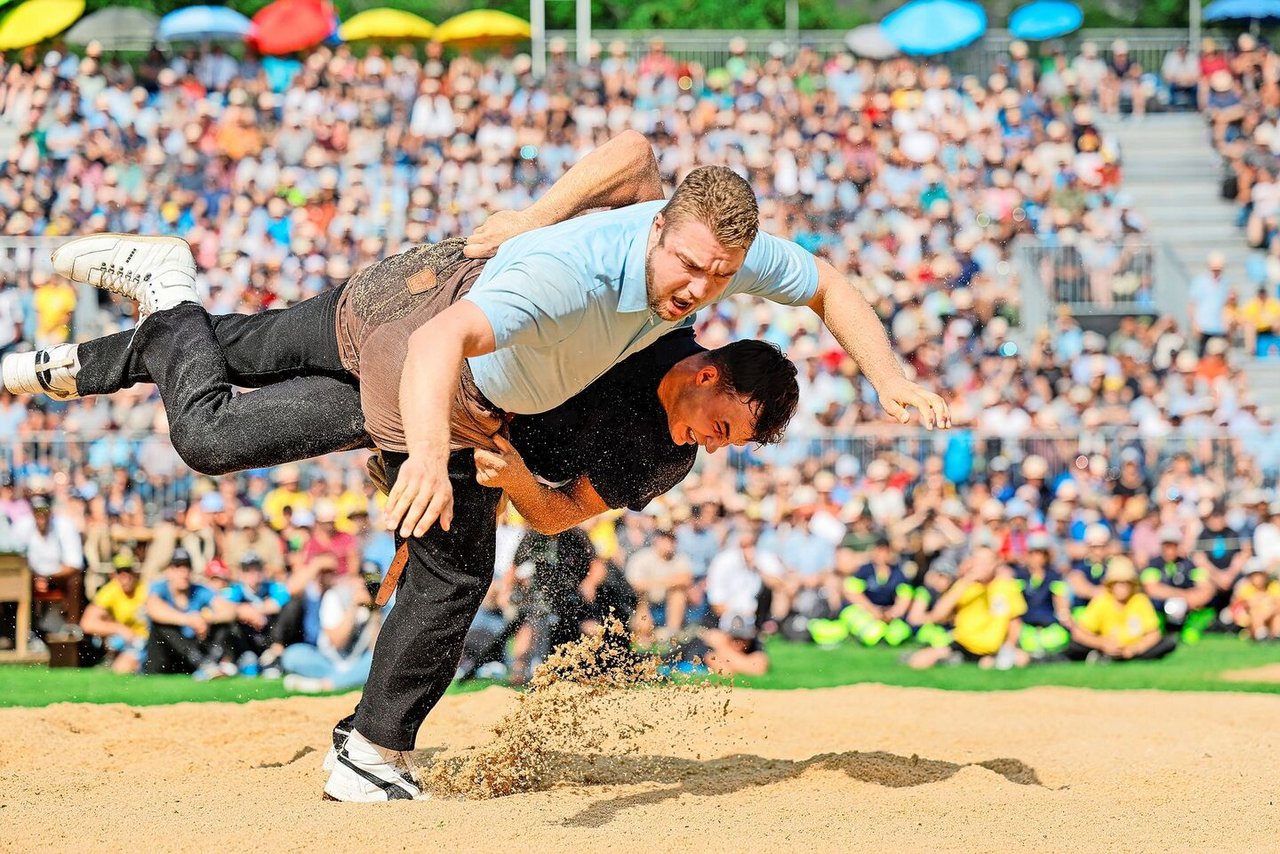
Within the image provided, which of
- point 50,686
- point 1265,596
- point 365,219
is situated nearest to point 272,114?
point 365,219

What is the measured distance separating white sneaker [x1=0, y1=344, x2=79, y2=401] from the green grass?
342 cm

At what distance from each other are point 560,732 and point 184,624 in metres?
5.14

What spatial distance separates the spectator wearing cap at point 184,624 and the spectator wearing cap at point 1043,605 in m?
5.72

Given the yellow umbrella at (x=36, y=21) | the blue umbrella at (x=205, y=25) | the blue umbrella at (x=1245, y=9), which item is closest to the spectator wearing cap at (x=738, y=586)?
the blue umbrella at (x=205, y=25)

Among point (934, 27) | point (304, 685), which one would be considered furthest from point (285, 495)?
point (934, 27)

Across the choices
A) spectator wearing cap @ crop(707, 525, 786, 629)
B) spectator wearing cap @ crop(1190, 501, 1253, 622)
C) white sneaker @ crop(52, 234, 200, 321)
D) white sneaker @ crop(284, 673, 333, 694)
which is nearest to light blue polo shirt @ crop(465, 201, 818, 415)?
white sneaker @ crop(52, 234, 200, 321)

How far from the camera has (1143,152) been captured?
1888cm

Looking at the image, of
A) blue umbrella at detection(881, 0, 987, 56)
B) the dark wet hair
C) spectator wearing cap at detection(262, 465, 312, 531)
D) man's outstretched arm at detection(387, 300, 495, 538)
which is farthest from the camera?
blue umbrella at detection(881, 0, 987, 56)

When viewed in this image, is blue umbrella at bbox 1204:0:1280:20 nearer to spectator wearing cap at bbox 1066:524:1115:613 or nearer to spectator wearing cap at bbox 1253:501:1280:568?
spectator wearing cap at bbox 1253:501:1280:568

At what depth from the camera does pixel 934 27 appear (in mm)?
19844

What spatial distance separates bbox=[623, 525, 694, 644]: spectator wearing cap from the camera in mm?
10703

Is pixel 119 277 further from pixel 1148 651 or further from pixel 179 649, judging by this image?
pixel 1148 651

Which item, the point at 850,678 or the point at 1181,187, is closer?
the point at 850,678

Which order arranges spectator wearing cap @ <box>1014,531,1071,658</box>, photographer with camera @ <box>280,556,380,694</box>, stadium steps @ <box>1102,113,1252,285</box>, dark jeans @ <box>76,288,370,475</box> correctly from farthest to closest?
stadium steps @ <box>1102,113,1252,285</box>, spectator wearing cap @ <box>1014,531,1071,658</box>, photographer with camera @ <box>280,556,380,694</box>, dark jeans @ <box>76,288,370,475</box>
